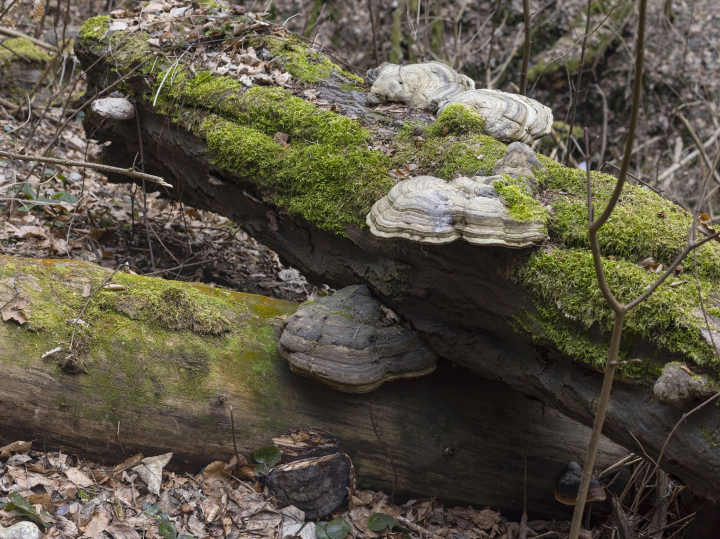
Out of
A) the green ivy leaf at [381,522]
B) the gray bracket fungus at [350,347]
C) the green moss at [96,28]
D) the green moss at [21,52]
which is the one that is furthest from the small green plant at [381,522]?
the green moss at [21,52]

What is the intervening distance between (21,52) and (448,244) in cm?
950

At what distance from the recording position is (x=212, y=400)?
153 inches

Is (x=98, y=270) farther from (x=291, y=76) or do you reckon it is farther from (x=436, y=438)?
(x=436, y=438)

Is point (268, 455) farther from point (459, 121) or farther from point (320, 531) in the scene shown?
point (459, 121)

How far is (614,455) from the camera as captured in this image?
4.39 meters

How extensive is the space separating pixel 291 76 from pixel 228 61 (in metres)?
0.68

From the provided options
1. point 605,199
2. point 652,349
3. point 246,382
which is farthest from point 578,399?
point 246,382

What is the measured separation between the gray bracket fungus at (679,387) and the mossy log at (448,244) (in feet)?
0.27

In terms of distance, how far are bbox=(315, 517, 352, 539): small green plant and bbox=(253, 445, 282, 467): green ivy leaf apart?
0.53 meters

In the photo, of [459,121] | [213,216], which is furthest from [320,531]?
[213,216]

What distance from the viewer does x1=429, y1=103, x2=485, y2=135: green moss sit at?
160 inches

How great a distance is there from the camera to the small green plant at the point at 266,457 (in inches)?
154

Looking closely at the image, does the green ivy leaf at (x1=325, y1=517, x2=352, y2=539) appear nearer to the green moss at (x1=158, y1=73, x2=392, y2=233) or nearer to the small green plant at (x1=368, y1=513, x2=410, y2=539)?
the small green plant at (x1=368, y1=513, x2=410, y2=539)

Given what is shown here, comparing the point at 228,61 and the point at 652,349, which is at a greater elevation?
the point at 228,61
